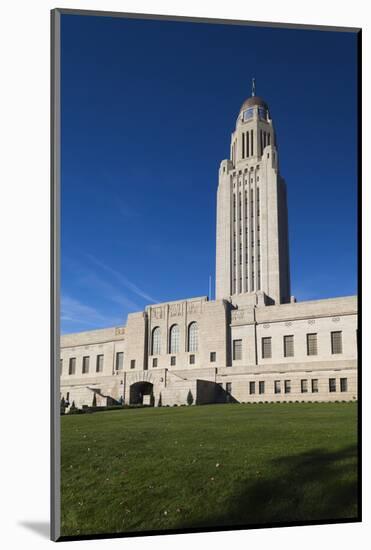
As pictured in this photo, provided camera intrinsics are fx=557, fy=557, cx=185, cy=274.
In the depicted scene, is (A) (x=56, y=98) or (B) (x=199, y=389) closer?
(A) (x=56, y=98)

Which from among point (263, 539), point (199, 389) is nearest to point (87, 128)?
point (263, 539)

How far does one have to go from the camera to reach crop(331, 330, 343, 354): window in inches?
1364

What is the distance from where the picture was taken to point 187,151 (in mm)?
12406

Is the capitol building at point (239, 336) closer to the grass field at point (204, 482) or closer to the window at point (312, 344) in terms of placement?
the window at point (312, 344)

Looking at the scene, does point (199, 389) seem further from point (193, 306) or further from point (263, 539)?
point (263, 539)

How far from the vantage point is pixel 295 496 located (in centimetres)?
905

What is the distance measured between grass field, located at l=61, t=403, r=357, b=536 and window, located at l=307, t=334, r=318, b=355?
83.4ft

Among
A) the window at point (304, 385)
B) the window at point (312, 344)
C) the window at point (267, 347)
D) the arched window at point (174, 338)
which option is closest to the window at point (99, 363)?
the arched window at point (174, 338)

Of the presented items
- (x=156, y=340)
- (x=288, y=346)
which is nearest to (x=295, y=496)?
(x=288, y=346)

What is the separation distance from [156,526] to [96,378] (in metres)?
28.7

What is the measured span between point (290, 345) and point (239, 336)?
407 cm

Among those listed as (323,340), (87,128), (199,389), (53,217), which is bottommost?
(199,389)

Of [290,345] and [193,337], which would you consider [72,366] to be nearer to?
[193,337]

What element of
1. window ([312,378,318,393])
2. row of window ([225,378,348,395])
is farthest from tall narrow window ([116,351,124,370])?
window ([312,378,318,393])
